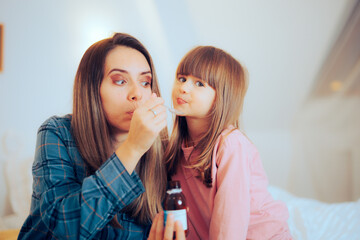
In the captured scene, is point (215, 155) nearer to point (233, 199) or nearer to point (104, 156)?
point (233, 199)

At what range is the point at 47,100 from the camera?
1.53 m

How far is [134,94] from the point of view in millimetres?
877

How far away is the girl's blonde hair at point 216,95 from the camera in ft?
3.26

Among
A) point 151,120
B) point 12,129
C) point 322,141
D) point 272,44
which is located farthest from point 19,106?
point 322,141

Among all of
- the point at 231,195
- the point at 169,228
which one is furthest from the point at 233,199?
the point at 169,228

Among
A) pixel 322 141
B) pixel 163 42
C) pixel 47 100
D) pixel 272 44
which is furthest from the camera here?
pixel 322 141

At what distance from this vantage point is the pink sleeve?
833 millimetres

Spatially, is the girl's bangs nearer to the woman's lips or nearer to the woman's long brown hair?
the woman's lips

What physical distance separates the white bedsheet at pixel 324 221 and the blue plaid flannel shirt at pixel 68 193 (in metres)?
0.86

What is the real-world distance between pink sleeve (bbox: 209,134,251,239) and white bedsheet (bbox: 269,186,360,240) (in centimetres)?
48

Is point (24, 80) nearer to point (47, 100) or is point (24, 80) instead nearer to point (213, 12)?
point (47, 100)

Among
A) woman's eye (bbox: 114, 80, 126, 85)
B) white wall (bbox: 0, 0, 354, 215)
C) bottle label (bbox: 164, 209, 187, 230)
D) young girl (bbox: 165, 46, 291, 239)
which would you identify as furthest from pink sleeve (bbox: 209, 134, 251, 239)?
white wall (bbox: 0, 0, 354, 215)

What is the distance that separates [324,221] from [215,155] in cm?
75

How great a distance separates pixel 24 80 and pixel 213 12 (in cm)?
123
